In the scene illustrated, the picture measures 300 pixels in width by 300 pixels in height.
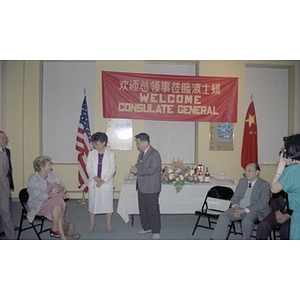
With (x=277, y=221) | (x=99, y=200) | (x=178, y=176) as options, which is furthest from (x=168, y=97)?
(x=277, y=221)

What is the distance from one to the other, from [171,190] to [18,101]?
5.01m

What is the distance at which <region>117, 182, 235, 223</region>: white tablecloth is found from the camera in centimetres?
427

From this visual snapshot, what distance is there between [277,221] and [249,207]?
1.29 ft

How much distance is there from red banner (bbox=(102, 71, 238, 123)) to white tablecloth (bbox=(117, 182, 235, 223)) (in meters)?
2.60

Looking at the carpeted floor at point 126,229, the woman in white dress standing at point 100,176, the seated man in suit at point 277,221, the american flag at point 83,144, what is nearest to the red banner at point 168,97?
the american flag at point 83,144

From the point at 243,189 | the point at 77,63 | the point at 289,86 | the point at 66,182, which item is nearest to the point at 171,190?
the point at 243,189

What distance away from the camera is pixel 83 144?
6.41 meters

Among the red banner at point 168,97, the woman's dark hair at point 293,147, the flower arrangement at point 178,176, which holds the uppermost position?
the red banner at point 168,97

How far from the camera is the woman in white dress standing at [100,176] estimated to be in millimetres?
3861

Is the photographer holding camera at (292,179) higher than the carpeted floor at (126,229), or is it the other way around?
the photographer holding camera at (292,179)

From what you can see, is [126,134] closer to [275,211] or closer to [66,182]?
[66,182]

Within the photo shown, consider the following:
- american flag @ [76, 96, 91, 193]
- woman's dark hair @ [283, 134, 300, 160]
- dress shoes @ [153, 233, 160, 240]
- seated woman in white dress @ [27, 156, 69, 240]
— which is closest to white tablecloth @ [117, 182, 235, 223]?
dress shoes @ [153, 233, 160, 240]

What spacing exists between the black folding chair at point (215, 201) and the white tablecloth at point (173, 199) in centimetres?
19

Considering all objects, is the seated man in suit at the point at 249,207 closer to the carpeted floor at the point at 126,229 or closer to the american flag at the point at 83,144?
the carpeted floor at the point at 126,229
